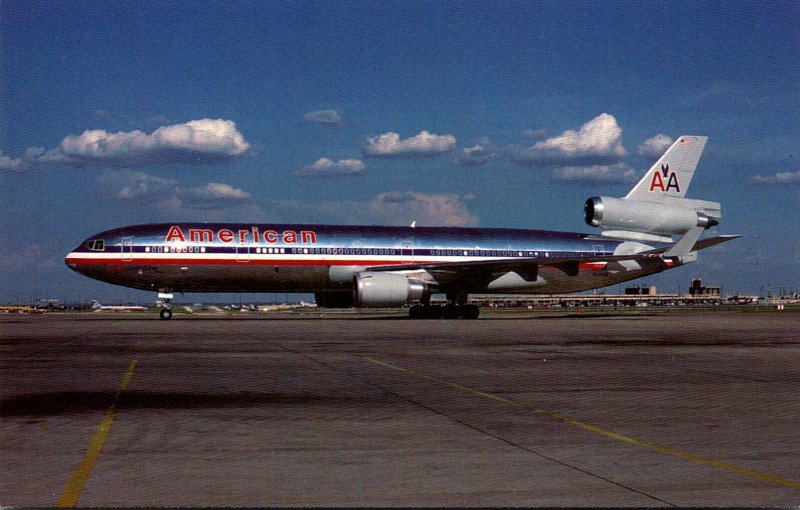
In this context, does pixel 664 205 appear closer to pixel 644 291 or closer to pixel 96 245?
pixel 96 245

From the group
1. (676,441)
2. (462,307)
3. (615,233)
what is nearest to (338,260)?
(462,307)

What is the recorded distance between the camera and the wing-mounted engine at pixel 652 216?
39.3m

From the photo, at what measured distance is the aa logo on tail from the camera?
4025cm

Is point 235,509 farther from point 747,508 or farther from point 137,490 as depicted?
point 747,508

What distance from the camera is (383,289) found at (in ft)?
111

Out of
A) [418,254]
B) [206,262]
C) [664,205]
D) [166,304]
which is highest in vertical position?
[664,205]

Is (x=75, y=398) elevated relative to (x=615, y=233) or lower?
lower

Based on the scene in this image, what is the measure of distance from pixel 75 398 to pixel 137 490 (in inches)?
203

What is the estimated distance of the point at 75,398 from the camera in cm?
984

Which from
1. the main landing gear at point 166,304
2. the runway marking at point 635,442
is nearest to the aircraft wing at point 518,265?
the main landing gear at point 166,304

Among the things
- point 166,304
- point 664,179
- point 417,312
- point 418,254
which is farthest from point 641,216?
point 166,304

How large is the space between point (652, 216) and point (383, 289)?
15.7 meters

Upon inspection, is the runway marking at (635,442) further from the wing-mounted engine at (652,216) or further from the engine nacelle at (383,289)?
the wing-mounted engine at (652,216)

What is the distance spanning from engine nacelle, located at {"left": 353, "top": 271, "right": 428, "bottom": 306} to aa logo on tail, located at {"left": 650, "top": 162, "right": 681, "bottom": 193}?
48.0 ft
